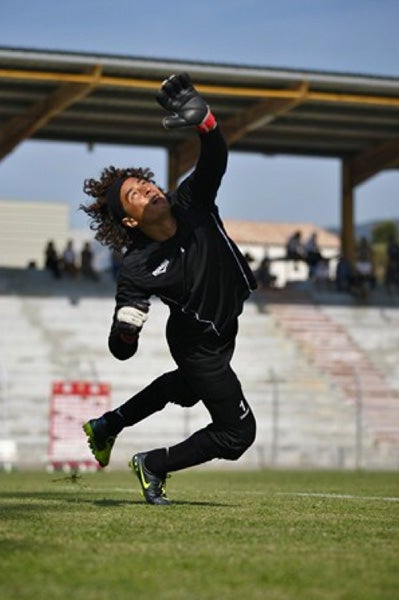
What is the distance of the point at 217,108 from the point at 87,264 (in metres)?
4.61

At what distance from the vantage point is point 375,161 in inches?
1464

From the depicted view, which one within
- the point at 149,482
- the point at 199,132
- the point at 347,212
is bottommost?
the point at 149,482

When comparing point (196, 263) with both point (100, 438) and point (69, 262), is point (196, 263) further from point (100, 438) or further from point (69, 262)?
point (69, 262)

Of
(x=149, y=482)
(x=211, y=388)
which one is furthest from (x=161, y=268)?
(x=149, y=482)

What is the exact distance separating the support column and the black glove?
30005 millimetres

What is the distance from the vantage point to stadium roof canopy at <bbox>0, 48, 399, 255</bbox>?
29.1m

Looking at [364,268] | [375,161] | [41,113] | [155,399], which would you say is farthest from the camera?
[375,161]

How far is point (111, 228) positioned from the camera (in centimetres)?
789

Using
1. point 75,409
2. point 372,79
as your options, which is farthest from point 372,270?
point 75,409

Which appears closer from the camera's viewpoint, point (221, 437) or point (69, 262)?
point (221, 437)

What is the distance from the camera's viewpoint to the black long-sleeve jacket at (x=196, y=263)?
748 cm

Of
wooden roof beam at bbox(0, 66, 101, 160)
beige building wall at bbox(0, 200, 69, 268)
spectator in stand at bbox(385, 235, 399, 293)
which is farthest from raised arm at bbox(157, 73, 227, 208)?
beige building wall at bbox(0, 200, 69, 268)

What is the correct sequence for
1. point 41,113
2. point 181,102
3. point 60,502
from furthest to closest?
point 41,113, point 60,502, point 181,102

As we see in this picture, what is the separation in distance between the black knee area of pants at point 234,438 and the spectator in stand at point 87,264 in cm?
2503
